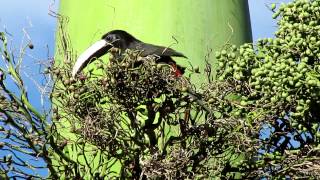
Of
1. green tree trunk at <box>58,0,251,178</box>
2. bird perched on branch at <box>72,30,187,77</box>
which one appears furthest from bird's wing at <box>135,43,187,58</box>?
green tree trunk at <box>58,0,251,178</box>

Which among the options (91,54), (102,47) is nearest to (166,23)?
(102,47)

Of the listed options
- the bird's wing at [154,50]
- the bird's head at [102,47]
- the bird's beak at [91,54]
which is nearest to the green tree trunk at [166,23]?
the bird's head at [102,47]

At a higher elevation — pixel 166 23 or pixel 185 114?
pixel 166 23

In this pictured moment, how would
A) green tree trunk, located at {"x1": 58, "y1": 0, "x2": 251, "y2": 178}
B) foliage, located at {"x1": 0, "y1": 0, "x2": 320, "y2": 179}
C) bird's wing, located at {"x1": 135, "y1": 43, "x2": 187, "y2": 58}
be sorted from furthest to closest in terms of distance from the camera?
green tree trunk, located at {"x1": 58, "y1": 0, "x2": 251, "y2": 178} < bird's wing, located at {"x1": 135, "y1": 43, "x2": 187, "y2": 58} < foliage, located at {"x1": 0, "y1": 0, "x2": 320, "y2": 179}

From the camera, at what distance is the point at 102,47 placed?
13.0 feet

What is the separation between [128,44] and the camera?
13.4 ft

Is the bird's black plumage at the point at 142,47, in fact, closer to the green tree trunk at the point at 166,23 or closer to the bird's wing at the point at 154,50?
the bird's wing at the point at 154,50

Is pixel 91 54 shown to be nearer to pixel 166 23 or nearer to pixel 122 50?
pixel 122 50

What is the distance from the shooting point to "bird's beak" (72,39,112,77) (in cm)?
351

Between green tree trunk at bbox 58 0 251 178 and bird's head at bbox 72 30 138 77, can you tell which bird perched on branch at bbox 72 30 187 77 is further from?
green tree trunk at bbox 58 0 251 178

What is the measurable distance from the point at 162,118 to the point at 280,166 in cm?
54

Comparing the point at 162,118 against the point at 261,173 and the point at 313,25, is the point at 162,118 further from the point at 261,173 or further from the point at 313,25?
the point at 313,25

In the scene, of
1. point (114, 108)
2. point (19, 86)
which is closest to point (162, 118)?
point (114, 108)

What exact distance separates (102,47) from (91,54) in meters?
0.11
